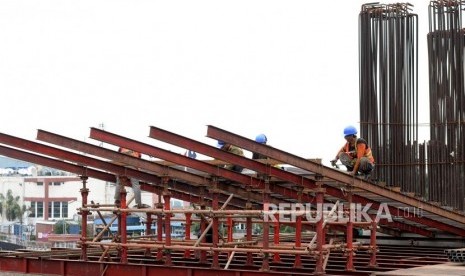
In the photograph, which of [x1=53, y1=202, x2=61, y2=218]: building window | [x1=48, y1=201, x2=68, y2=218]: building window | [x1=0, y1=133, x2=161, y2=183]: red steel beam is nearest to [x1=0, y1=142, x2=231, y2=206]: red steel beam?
[x1=0, y1=133, x2=161, y2=183]: red steel beam

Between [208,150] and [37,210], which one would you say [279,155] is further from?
[37,210]

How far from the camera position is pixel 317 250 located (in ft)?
60.4

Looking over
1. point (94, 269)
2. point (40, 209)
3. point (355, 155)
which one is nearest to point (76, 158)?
point (94, 269)

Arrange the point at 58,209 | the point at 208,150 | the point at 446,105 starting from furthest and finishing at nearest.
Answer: the point at 58,209, the point at 446,105, the point at 208,150

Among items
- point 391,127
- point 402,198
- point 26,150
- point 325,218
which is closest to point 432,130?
point 391,127

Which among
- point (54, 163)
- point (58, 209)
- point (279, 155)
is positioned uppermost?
point (58, 209)

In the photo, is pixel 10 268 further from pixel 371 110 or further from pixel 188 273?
pixel 371 110

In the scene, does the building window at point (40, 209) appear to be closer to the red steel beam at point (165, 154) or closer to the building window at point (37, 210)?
the building window at point (37, 210)

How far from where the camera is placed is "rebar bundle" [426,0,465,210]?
2647cm

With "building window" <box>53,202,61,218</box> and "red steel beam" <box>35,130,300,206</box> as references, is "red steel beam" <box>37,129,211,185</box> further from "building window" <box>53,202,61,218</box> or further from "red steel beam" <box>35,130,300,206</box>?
"building window" <box>53,202,61,218</box>

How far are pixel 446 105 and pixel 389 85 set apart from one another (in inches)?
71.3

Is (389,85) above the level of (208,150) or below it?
above

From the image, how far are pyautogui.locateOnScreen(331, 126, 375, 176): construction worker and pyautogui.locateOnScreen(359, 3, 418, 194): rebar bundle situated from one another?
555 cm

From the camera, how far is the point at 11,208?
4429 inches
